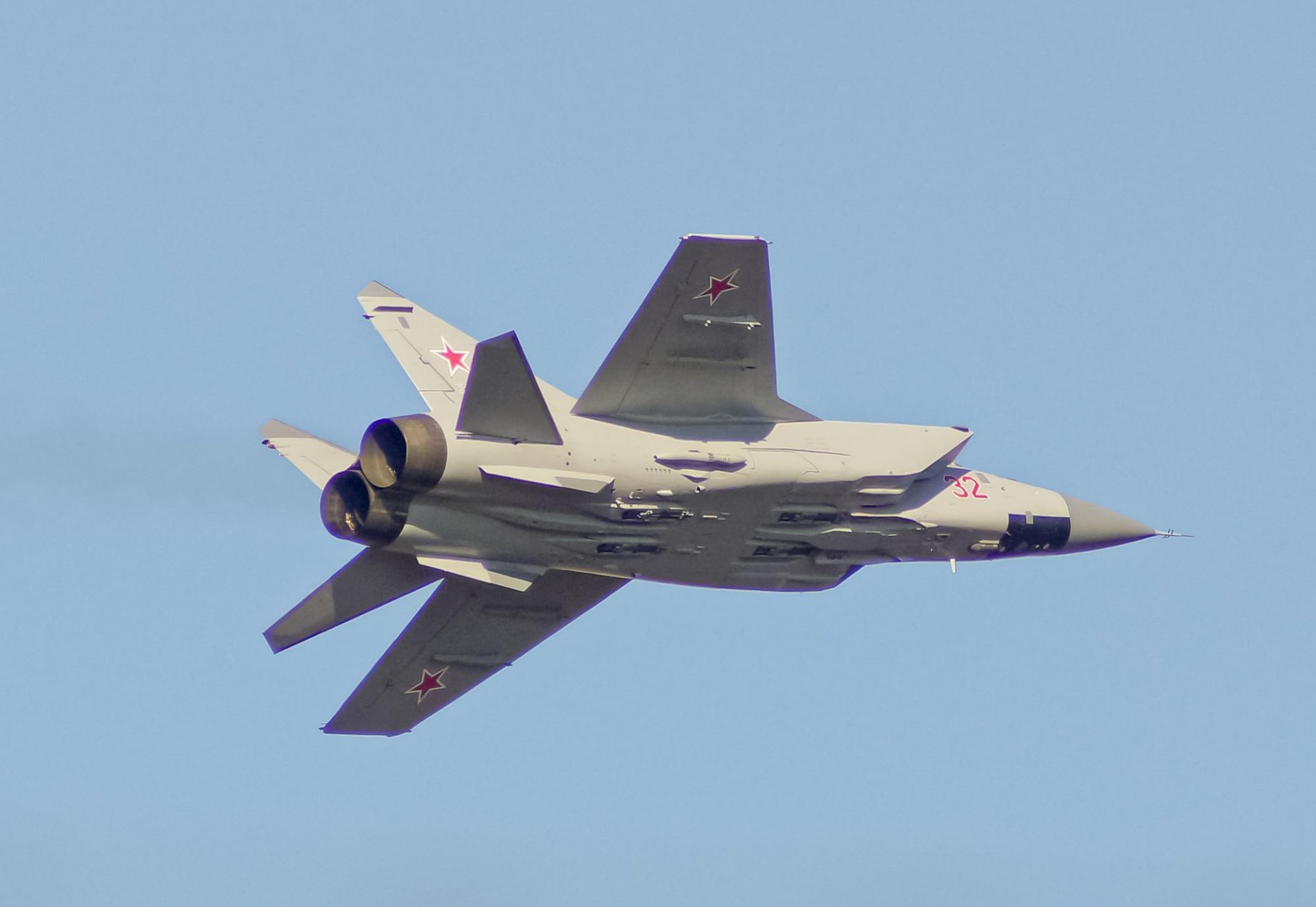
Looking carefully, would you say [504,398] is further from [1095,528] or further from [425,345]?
[1095,528]

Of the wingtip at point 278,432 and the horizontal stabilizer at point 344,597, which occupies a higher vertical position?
the wingtip at point 278,432

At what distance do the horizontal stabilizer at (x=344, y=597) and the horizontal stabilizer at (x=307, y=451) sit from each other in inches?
49.0

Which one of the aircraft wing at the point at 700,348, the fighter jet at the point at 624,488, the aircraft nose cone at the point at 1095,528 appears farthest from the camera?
the aircraft nose cone at the point at 1095,528

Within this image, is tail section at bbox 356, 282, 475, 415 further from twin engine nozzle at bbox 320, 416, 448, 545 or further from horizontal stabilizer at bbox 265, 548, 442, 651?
twin engine nozzle at bbox 320, 416, 448, 545

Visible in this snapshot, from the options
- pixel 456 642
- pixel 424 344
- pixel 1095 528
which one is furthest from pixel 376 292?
pixel 1095 528

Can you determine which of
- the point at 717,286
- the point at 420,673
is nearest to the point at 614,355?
the point at 717,286

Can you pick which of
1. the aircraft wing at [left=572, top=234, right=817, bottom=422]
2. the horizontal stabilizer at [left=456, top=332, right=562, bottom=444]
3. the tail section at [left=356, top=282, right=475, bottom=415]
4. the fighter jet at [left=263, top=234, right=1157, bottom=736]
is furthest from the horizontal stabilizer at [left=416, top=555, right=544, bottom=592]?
the tail section at [left=356, top=282, right=475, bottom=415]

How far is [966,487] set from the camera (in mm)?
33812

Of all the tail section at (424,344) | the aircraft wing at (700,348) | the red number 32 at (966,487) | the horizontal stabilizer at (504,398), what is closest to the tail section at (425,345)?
the tail section at (424,344)

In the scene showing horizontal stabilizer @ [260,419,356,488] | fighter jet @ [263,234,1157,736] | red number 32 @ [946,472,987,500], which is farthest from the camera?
red number 32 @ [946,472,987,500]

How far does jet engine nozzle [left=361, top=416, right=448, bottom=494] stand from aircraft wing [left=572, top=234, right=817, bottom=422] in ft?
8.35

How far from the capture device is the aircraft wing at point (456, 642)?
113 feet

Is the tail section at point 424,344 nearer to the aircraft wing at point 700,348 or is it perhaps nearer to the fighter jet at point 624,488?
the fighter jet at point 624,488

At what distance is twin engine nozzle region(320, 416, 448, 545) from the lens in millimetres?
29141
